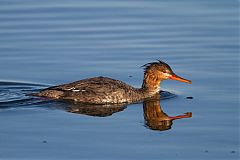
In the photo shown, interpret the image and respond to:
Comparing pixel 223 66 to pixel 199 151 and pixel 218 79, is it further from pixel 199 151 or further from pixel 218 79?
pixel 199 151

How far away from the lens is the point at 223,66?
1717cm

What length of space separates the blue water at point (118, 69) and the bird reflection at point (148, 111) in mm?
91

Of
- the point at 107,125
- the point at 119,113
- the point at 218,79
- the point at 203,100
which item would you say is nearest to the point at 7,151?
the point at 107,125

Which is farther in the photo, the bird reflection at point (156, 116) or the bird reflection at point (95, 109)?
the bird reflection at point (95, 109)

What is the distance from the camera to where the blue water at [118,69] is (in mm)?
12469

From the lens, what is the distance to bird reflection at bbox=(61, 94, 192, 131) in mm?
14109

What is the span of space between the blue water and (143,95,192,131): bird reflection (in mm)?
102

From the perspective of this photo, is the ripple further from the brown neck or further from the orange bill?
the orange bill

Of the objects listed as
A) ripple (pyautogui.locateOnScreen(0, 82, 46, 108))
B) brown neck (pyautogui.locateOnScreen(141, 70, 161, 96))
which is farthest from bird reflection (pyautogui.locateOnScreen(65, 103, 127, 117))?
brown neck (pyautogui.locateOnScreen(141, 70, 161, 96))

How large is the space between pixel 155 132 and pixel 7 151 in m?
2.61

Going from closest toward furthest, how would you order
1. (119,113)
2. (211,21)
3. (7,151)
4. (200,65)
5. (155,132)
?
(7,151) < (155,132) < (119,113) < (200,65) < (211,21)

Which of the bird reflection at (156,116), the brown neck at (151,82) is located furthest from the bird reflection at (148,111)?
the brown neck at (151,82)

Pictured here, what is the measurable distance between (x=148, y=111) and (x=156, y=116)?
0.40 meters

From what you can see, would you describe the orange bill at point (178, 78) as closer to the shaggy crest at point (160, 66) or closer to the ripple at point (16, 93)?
the shaggy crest at point (160, 66)
